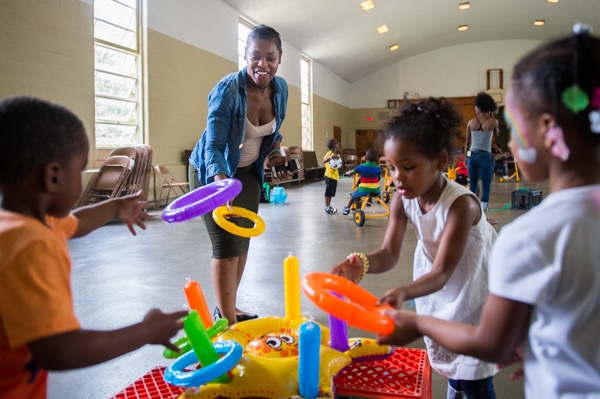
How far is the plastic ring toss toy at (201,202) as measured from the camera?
5.19ft

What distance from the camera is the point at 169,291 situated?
3.05 m

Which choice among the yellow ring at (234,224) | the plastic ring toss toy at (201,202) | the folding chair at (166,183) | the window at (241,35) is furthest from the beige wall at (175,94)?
the plastic ring toss toy at (201,202)

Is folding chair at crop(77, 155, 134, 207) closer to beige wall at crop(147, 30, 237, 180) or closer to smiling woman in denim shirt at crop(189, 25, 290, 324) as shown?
beige wall at crop(147, 30, 237, 180)

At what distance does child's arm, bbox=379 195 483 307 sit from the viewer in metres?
1.23

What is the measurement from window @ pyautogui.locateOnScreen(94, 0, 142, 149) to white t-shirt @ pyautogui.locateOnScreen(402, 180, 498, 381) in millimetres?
6266

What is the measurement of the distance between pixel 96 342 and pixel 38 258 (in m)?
0.19

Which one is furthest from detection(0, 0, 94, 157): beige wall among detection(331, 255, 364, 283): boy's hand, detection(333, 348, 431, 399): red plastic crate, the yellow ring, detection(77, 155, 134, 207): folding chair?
detection(331, 255, 364, 283): boy's hand

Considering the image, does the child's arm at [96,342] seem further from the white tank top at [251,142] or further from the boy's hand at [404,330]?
the white tank top at [251,142]

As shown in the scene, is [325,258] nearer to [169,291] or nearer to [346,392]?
[169,291]

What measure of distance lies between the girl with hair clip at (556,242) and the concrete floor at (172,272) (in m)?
0.94

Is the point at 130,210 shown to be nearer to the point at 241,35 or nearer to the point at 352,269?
the point at 352,269

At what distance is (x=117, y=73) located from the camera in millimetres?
7039

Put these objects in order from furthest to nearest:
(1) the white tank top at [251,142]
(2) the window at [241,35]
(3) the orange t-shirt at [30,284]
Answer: (2) the window at [241,35], (1) the white tank top at [251,142], (3) the orange t-shirt at [30,284]

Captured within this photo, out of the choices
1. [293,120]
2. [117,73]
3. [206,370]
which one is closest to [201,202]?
[206,370]
